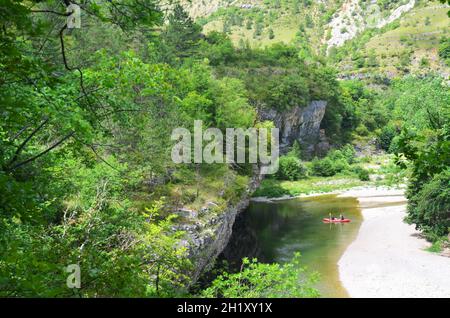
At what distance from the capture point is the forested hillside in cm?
501

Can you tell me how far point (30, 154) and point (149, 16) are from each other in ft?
15.2

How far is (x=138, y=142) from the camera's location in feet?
67.5

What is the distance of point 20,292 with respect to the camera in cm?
456

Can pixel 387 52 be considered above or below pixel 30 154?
above

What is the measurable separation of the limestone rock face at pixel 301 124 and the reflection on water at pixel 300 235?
1779cm

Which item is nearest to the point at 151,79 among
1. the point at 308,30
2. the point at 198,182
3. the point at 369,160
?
the point at 198,182

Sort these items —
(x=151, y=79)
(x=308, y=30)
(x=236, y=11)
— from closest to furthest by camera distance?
(x=151, y=79) → (x=308, y=30) → (x=236, y=11)

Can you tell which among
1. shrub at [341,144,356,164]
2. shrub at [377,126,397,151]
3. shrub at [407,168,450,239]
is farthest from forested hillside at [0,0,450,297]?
shrub at [341,144,356,164]

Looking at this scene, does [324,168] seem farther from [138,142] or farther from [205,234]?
[205,234]

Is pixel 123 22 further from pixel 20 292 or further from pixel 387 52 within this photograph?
pixel 387 52

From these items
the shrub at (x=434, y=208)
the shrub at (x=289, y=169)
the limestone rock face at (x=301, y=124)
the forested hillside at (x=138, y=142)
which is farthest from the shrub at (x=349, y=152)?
the shrub at (x=434, y=208)

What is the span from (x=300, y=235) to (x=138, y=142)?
17.3 meters

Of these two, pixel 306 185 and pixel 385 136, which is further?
pixel 385 136

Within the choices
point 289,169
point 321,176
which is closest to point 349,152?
point 321,176
